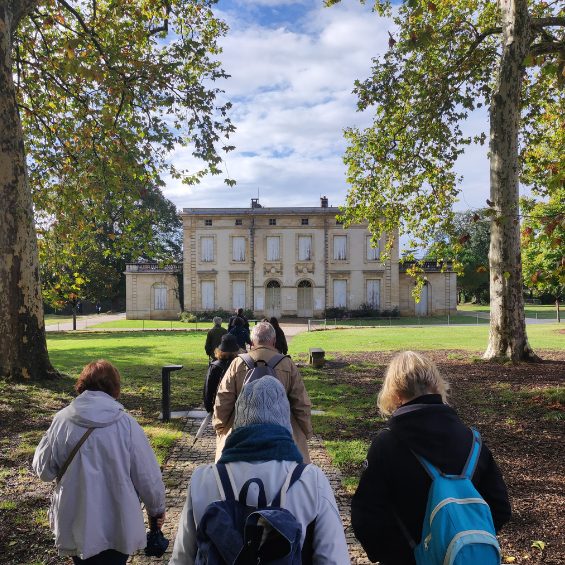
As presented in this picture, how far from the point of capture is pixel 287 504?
5.24ft

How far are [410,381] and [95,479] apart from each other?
5.63 ft

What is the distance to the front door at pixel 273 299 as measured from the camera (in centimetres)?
4019

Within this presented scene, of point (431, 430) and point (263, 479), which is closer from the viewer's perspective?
point (263, 479)

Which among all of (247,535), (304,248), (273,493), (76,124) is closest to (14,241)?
(76,124)

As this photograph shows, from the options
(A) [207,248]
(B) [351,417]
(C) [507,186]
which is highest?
(A) [207,248]

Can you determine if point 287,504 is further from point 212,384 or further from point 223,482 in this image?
point 212,384

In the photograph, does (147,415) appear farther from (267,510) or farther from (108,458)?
(267,510)

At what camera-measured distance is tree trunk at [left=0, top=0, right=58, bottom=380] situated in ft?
29.4

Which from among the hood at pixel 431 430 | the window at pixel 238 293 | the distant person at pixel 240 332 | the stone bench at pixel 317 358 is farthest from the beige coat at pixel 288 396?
the window at pixel 238 293

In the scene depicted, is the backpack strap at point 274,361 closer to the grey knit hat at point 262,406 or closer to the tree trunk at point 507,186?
the grey knit hat at point 262,406

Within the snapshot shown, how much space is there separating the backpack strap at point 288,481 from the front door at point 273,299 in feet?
126

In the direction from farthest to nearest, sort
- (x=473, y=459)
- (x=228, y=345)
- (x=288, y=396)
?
(x=228, y=345)
(x=288, y=396)
(x=473, y=459)

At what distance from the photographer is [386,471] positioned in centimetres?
205

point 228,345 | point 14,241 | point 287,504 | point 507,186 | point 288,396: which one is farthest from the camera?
point 507,186
